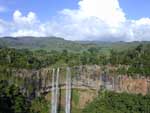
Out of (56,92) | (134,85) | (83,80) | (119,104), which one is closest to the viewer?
(119,104)

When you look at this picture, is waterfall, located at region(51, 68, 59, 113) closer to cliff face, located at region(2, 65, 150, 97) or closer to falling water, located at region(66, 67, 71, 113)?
cliff face, located at region(2, 65, 150, 97)

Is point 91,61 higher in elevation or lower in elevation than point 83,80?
higher

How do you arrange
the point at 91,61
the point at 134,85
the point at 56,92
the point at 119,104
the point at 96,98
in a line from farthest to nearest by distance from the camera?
the point at 91,61 → the point at 56,92 → the point at 96,98 → the point at 134,85 → the point at 119,104

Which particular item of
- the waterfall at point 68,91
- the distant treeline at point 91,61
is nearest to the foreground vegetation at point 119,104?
the waterfall at point 68,91

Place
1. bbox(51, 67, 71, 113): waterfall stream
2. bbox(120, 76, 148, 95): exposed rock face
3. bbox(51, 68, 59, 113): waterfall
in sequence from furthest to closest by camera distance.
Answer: bbox(51, 67, 71, 113): waterfall stream < bbox(51, 68, 59, 113): waterfall < bbox(120, 76, 148, 95): exposed rock face

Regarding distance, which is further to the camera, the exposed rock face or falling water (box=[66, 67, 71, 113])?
falling water (box=[66, 67, 71, 113])

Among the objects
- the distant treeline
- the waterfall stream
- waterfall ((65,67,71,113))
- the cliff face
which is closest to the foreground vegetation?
the cliff face

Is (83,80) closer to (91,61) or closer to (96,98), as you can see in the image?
(96,98)

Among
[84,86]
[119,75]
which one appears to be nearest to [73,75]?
[84,86]

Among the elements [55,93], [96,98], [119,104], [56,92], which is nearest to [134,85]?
[119,104]
